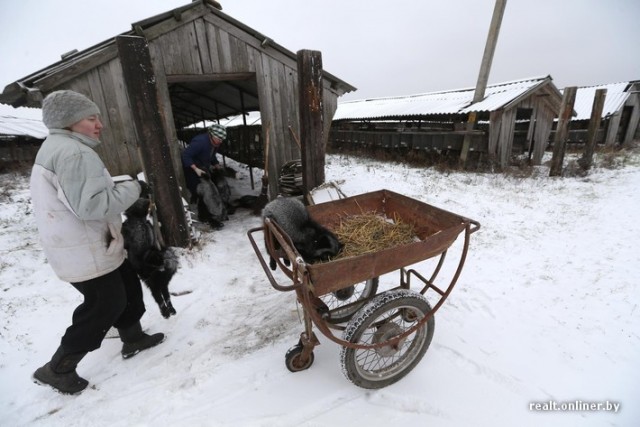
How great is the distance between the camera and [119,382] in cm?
248

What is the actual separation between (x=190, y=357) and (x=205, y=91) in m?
8.57

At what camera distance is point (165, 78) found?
508 centimetres

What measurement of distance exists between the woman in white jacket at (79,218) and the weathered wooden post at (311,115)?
2570 millimetres

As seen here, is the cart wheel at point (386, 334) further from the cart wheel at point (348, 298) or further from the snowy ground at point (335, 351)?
the cart wheel at point (348, 298)

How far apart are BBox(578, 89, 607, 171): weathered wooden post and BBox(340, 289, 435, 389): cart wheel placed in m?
10.7

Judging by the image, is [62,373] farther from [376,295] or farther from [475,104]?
[475,104]

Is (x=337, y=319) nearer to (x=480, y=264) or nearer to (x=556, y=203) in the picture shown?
(x=480, y=264)

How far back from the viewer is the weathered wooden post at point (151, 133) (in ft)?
11.8

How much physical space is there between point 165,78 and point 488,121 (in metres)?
11.1

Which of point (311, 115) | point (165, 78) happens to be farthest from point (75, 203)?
point (165, 78)

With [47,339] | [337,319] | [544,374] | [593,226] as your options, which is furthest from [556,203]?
[47,339]

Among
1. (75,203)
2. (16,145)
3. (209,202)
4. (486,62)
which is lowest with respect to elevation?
(209,202)

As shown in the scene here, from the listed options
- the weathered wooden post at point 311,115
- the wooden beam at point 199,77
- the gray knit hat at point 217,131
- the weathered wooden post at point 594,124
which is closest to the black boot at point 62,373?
the weathered wooden post at point 311,115

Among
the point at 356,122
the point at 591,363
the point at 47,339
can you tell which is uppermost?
the point at 356,122
